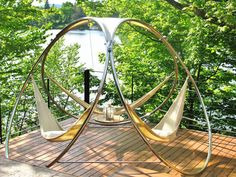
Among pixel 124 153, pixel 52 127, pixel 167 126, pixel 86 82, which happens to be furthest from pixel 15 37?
pixel 167 126

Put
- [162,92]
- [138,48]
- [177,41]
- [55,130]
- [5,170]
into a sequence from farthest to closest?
[138,48] → [162,92] → [177,41] → [55,130] → [5,170]

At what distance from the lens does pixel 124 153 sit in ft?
13.1

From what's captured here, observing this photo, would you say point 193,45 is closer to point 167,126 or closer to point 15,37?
point 167,126

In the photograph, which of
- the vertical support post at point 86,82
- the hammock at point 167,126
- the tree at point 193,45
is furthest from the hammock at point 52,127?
the tree at point 193,45

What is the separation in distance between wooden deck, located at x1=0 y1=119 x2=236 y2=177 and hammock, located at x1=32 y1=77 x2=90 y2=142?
11.4 inches

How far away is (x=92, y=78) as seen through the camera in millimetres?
8312

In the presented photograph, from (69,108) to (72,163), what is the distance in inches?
245

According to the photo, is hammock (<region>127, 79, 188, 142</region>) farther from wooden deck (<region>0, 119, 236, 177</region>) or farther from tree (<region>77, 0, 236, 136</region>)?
tree (<region>77, 0, 236, 136</region>)

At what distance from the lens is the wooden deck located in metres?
3.48

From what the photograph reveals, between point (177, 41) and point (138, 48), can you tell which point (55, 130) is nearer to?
point (177, 41)

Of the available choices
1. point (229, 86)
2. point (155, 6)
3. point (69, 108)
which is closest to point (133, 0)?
point (155, 6)

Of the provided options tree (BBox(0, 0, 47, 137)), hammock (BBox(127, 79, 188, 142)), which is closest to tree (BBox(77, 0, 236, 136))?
hammock (BBox(127, 79, 188, 142))

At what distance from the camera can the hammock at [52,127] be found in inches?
133

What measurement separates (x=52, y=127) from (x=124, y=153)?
0.92m
